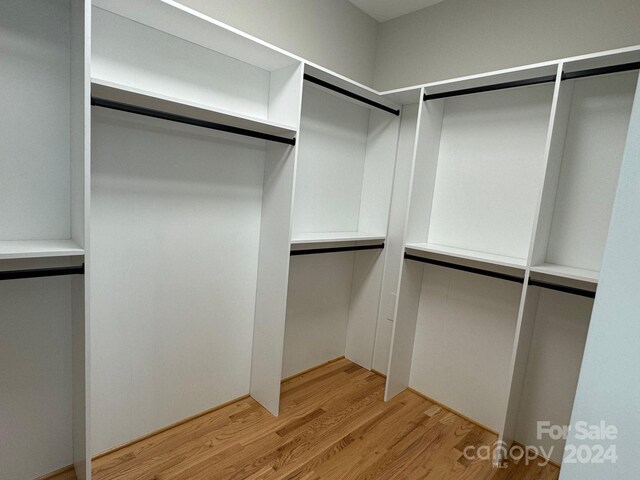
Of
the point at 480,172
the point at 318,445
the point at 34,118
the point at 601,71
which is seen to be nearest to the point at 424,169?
the point at 480,172

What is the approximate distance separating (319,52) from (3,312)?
2508mm

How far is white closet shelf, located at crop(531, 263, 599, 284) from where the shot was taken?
182 cm

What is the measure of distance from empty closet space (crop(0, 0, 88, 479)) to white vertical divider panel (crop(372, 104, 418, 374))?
86.4 inches

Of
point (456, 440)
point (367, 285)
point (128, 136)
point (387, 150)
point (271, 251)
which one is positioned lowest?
point (456, 440)

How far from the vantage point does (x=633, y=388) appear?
0.59 meters

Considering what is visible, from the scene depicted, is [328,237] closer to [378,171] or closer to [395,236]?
[395,236]

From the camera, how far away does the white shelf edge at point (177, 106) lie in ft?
4.95

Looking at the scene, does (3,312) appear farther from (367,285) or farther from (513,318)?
(513,318)

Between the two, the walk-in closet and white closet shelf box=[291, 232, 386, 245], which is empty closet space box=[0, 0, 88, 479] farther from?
white closet shelf box=[291, 232, 386, 245]

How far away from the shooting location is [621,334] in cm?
60

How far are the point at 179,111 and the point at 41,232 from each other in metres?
0.88

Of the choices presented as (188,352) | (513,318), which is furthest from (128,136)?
(513,318)

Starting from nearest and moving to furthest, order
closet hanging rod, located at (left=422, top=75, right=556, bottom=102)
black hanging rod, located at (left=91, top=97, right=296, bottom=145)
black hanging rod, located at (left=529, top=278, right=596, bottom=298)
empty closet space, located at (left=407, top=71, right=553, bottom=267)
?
1. black hanging rod, located at (left=91, top=97, right=296, bottom=145)
2. black hanging rod, located at (left=529, top=278, right=596, bottom=298)
3. closet hanging rod, located at (left=422, top=75, right=556, bottom=102)
4. empty closet space, located at (left=407, top=71, right=553, bottom=267)

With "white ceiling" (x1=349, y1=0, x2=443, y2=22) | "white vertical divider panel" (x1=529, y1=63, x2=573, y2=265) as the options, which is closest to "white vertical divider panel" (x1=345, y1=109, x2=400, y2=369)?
"white ceiling" (x1=349, y1=0, x2=443, y2=22)
